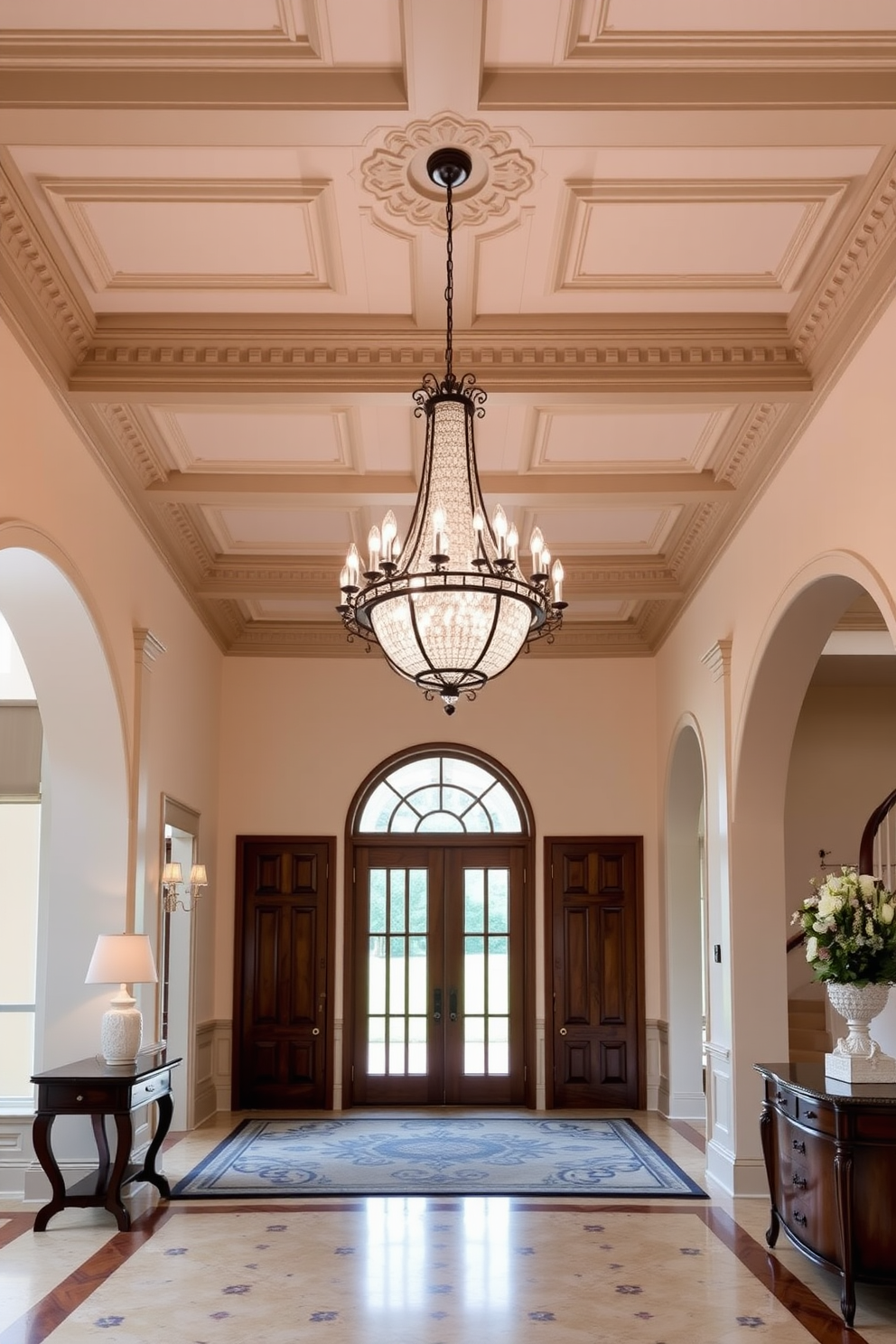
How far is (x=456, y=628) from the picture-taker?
5113mm

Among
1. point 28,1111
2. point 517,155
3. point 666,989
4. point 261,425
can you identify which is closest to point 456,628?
point 517,155

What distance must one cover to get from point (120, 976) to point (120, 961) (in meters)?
0.09

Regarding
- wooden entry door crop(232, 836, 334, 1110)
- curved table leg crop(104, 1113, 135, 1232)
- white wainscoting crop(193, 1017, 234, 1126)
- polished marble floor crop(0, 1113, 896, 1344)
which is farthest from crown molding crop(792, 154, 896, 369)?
white wainscoting crop(193, 1017, 234, 1126)

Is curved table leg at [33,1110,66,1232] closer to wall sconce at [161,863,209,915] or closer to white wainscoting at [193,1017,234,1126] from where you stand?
wall sconce at [161,863,209,915]

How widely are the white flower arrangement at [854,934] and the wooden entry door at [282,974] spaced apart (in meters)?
6.88

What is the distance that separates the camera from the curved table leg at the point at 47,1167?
7.31 metres

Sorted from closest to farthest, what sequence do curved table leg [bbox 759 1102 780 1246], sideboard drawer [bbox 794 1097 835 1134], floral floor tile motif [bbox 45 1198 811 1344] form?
1. floral floor tile motif [bbox 45 1198 811 1344]
2. sideboard drawer [bbox 794 1097 835 1134]
3. curved table leg [bbox 759 1102 780 1246]

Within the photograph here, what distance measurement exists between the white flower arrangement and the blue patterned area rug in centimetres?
271

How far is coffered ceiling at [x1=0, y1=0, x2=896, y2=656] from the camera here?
4582mm

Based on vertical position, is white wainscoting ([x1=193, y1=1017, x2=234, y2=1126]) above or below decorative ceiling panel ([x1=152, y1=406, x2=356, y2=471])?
below

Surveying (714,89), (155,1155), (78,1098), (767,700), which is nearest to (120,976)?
(78,1098)

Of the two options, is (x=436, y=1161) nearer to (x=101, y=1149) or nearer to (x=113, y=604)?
(x=101, y=1149)

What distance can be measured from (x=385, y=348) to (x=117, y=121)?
7.43 ft

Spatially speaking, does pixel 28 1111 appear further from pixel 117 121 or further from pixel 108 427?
pixel 117 121
